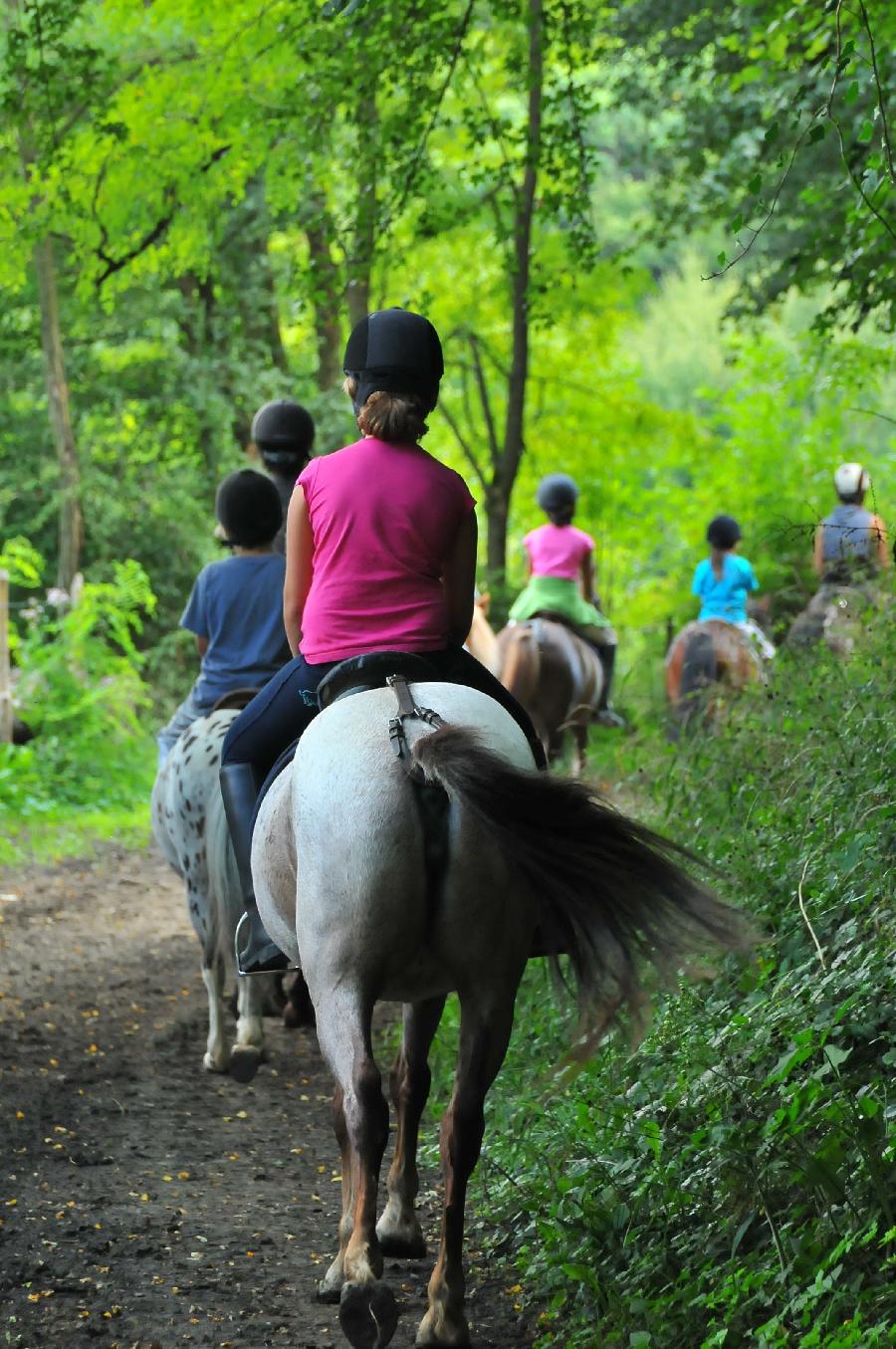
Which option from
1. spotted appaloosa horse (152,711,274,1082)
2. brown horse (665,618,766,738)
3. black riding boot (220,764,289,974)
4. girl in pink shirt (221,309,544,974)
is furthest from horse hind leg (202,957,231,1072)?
brown horse (665,618,766,738)

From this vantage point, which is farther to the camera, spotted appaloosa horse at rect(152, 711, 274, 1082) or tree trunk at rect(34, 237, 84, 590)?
tree trunk at rect(34, 237, 84, 590)

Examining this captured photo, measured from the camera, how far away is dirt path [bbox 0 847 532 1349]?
4473 mm

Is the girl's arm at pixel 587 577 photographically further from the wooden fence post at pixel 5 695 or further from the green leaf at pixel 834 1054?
the green leaf at pixel 834 1054

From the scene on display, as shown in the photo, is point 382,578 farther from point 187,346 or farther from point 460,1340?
point 187,346

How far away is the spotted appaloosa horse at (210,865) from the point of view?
7.00 meters

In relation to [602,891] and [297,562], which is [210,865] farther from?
[602,891]

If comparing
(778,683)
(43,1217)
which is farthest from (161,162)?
(43,1217)

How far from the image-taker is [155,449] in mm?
24469

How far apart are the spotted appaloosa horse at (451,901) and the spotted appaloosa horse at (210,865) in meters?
2.65

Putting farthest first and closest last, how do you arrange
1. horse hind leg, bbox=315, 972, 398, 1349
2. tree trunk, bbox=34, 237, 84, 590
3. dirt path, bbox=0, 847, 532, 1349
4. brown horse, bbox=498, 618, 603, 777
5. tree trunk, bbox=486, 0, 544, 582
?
tree trunk, bbox=34, 237, 84, 590, brown horse, bbox=498, 618, 603, 777, tree trunk, bbox=486, 0, 544, 582, dirt path, bbox=0, 847, 532, 1349, horse hind leg, bbox=315, 972, 398, 1349

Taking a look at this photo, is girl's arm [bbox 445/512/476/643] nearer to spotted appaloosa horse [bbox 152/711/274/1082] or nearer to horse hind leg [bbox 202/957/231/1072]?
spotted appaloosa horse [bbox 152/711/274/1082]

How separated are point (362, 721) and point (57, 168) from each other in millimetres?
7732

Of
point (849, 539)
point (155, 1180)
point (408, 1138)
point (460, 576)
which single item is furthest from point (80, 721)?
point (460, 576)

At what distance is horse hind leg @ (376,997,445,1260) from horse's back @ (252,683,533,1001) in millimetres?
810
